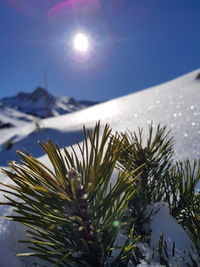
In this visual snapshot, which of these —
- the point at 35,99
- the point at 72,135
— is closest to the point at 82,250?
the point at 72,135

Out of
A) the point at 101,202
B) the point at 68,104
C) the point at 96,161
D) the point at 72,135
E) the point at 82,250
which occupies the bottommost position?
the point at 82,250

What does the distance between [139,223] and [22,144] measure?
3.83 meters

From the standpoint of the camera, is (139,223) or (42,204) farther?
(139,223)

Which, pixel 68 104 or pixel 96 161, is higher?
pixel 68 104

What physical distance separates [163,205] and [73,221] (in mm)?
471

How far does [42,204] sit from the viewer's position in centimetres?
64

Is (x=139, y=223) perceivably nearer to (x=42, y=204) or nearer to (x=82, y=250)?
(x=82, y=250)

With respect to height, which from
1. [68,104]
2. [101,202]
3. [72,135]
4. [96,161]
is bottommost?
[101,202]

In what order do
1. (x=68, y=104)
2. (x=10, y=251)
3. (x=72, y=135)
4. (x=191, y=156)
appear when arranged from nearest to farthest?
(x=10, y=251)
(x=191, y=156)
(x=72, y=135)
(x=68, y=104)

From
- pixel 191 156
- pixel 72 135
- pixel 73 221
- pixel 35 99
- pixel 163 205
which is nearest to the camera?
pixel 73 221

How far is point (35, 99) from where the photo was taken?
11188 cm

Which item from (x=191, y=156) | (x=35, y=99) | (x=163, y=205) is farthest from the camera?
A: (x=35, y=99)

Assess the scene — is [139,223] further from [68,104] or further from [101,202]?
[68,104]

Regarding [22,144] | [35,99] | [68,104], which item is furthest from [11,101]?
[22,144]
